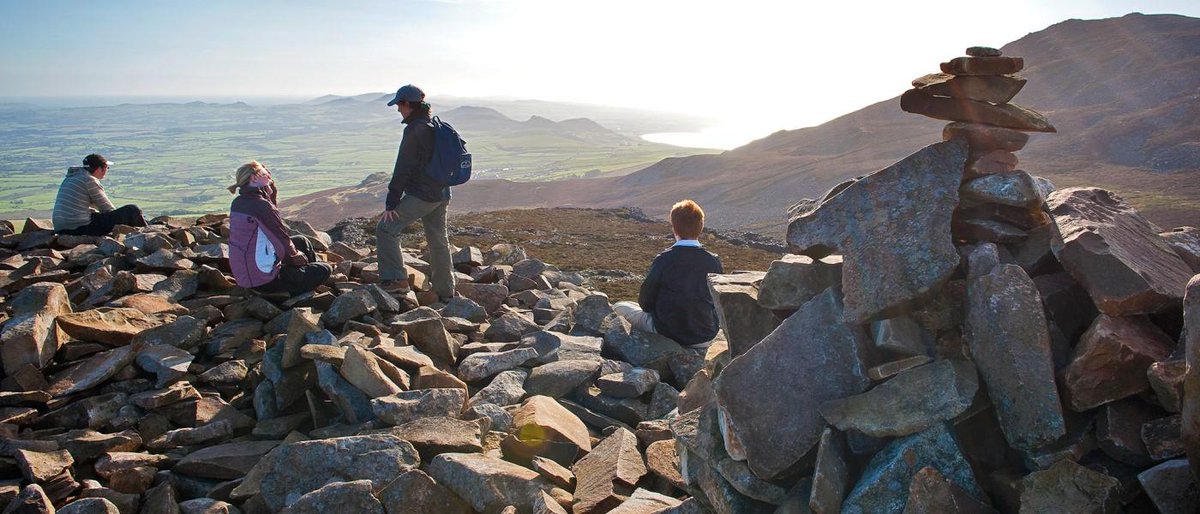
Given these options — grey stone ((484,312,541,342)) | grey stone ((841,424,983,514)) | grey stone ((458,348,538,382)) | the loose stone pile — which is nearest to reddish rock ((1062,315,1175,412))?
grey stone ((841,424,983,514))

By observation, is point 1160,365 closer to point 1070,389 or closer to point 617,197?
point 1070,389

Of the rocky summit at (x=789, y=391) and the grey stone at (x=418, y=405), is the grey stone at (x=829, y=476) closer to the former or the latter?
the rocky summit at (x=789, y=391)

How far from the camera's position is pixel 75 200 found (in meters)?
10.3

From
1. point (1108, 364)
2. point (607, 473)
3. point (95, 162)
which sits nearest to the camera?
point (1108, 364)

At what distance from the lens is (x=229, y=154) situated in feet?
635

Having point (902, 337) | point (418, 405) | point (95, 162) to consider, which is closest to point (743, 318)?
point (902, 337)

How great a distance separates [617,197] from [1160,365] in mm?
62175

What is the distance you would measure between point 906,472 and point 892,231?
140cm

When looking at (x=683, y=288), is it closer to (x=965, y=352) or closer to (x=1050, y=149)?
(x=965, y=352)

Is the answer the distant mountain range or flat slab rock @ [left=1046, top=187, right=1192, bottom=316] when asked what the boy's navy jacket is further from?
the distant mountain range

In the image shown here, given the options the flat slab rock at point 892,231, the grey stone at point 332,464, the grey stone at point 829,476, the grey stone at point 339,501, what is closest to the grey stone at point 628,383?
the grey stone at point 332,464

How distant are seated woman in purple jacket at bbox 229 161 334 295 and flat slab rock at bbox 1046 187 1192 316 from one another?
7.33 metres

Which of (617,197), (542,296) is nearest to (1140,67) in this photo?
(617,197)

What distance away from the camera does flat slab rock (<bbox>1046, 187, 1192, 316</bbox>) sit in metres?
3.45
